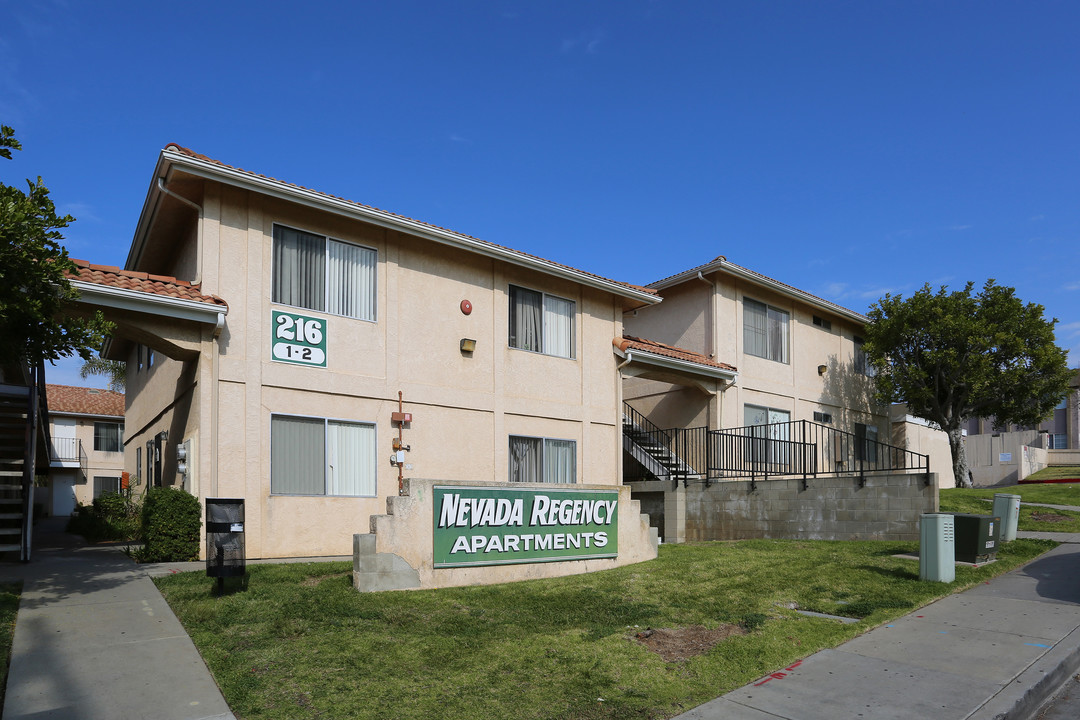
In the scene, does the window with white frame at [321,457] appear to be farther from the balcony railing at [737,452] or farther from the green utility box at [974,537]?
the green utility box at [974,537]

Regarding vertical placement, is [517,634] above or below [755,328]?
below

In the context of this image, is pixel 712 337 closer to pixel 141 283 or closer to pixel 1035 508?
pixel 1035 508

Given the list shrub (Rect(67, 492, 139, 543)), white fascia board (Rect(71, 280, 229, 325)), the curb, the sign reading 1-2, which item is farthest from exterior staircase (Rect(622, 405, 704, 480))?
the curb

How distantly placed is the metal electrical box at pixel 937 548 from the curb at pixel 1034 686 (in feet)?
8.33

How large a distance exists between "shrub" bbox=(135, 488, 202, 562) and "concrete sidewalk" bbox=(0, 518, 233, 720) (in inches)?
63.6

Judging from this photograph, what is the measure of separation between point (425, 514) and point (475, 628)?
230 centimetres

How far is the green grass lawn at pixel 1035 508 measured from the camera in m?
15.5

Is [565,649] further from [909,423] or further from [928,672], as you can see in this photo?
[909,423]

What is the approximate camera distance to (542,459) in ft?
53.0

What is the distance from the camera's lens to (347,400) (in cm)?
1336

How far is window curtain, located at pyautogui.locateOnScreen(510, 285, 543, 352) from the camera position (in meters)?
16.1

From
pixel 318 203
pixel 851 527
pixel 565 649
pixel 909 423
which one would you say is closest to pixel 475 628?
pixel 565 649

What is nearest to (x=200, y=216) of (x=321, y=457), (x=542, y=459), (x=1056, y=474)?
(x=321, y=457)

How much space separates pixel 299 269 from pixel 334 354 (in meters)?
1.52
